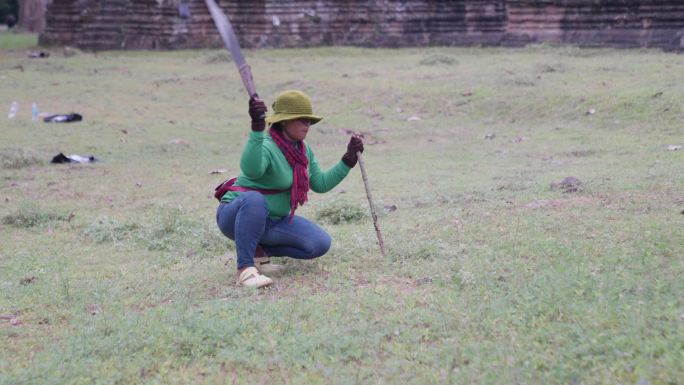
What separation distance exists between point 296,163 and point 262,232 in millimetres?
465

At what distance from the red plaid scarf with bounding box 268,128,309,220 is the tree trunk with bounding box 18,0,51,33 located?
1368 inches

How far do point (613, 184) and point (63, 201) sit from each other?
5.23m

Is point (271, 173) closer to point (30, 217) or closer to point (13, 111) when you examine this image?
point (30, 217)

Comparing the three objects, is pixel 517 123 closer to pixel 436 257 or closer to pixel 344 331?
pixel 436 257

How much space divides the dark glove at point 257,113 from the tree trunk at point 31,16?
3513 centimetres

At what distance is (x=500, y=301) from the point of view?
13.8 feet

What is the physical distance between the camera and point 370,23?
20.8 metres

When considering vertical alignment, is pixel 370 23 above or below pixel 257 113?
above

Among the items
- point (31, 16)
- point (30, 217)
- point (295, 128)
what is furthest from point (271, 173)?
point (31, 16)

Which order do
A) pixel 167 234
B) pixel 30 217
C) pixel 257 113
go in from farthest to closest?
pixel 30 217 < pixel 167 234 < pixel 257 113

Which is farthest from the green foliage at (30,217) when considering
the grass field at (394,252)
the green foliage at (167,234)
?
the green foliage at (167,234)

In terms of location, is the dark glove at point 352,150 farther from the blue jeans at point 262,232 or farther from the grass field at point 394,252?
the grass field at point 394,252

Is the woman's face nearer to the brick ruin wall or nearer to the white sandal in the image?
the white sandal

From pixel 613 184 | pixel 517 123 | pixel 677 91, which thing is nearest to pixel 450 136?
pixel 517 123
